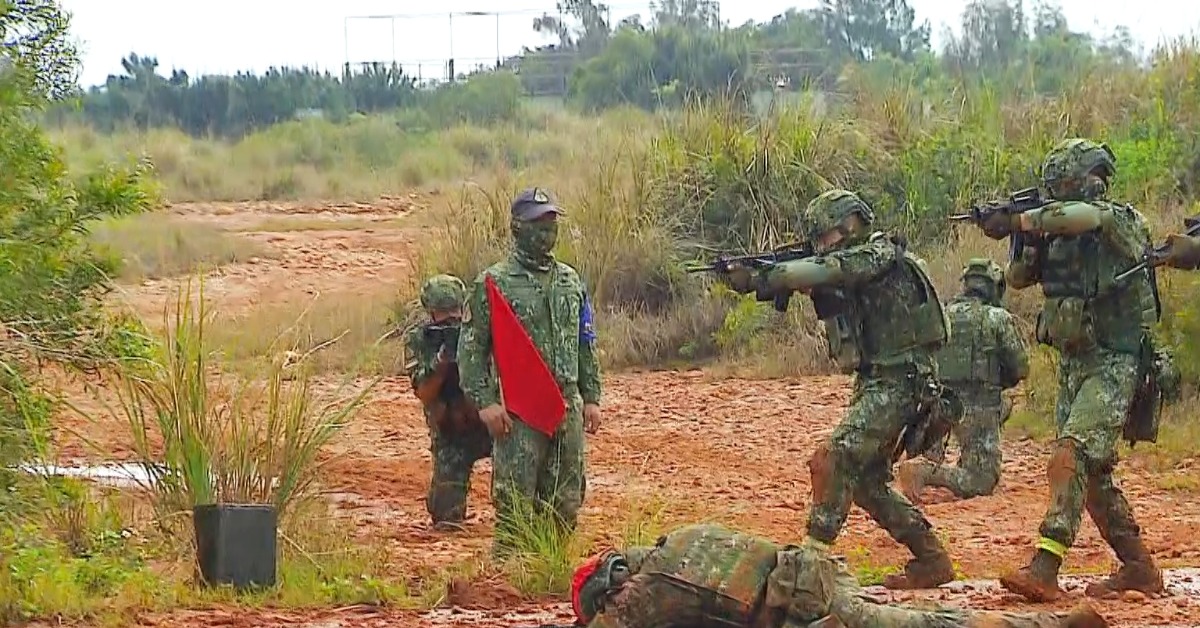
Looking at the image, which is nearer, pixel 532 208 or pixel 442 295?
pixel 532 208

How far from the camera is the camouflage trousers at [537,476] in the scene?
364 inches

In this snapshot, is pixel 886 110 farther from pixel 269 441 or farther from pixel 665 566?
pixel 665 566

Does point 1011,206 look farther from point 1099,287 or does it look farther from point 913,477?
point 913,477

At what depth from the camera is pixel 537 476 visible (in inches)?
369

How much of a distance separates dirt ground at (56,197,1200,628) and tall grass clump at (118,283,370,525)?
870mm

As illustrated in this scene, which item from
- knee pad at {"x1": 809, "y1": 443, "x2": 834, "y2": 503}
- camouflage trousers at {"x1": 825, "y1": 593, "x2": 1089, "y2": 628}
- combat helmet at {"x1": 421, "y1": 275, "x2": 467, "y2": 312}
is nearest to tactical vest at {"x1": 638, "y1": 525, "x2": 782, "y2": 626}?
camouflage trousers at {"x1": 825, "y1": 593, "x2": 1089, "y2": 628}

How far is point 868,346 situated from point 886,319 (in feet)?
0.45

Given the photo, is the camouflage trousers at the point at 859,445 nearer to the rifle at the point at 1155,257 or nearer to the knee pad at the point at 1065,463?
the knee pad at the point at 1065,463

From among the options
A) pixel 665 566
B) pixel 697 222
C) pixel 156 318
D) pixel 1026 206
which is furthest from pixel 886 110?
pixel 665 566

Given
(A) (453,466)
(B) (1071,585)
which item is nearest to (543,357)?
(A) (453,466)

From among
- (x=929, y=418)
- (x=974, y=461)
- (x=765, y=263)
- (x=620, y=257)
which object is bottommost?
(x=974, y=461)

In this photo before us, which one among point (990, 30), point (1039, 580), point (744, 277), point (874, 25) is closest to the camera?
point (1039, 580)

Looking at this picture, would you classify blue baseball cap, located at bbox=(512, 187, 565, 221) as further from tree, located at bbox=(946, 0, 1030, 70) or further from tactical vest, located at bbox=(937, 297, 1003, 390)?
tree, located at bbox=(946, 0, 1030, 70)

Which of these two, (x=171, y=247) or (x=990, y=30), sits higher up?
(x=990, y=30)
